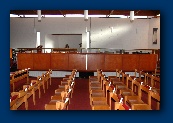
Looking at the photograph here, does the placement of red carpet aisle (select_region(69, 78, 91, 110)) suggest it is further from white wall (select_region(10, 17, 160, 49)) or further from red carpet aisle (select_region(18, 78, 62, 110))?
white wall (select_region(10, 17, 160, 49))

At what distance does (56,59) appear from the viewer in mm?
10625

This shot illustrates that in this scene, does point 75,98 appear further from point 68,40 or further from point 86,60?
point 68,40

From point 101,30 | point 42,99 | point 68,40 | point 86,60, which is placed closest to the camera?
point 42,99

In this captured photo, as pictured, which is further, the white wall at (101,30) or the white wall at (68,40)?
the white wall at (68,40)

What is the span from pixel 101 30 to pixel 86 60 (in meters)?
4.57

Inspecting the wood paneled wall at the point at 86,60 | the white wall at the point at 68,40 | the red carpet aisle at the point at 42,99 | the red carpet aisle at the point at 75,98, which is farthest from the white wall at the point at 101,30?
the red carpet aisle at the point at 42,99

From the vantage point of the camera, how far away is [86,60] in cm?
1057

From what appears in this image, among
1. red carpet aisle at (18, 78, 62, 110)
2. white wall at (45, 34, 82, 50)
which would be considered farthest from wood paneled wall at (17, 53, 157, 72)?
white wall at (45, 34, 82, 50)

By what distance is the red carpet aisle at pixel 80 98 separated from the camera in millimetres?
5844

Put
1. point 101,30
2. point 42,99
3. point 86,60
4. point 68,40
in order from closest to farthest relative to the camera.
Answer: point 42,99 → point 86,60 → point 101,30 → point 68,40

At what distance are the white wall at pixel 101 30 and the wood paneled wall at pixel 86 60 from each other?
12.5 ft

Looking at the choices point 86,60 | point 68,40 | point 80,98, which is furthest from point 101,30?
point 80,98

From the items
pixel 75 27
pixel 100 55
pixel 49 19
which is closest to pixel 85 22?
pixel 75 27

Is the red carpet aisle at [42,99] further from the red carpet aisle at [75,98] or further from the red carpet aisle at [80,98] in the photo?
the red carpet aisle at [80,98]
